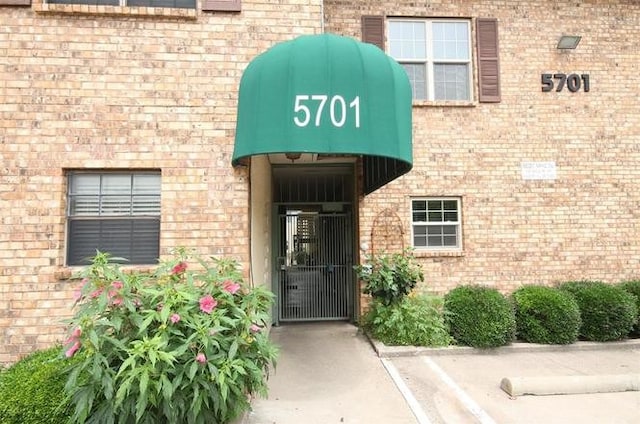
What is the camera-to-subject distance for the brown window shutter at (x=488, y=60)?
7.34m

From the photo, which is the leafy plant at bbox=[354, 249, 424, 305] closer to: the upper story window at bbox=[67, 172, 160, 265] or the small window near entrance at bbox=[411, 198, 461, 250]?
the small window near entrance at bbox=[411, 198, 461, 250]

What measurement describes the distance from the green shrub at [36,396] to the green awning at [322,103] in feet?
9.11

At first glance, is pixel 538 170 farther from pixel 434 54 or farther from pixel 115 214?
pixel 115 214

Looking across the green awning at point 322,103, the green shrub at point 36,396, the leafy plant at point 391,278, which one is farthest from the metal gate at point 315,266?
the green shrub at point 36,396

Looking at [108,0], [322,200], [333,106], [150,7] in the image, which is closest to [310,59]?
[333,106]

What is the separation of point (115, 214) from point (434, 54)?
21.8ft

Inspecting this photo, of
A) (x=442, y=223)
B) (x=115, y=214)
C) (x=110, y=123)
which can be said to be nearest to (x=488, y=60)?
(x=442, y=223)

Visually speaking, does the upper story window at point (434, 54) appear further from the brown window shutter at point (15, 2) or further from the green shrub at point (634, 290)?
the brown window shutter at point (15, 2)

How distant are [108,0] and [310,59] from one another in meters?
3.08

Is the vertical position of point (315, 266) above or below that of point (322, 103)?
below

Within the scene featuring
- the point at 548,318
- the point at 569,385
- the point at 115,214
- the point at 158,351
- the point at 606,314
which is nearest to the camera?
the point at 158,351

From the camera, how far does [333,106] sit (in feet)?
12.4

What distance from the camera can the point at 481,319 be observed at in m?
5.86

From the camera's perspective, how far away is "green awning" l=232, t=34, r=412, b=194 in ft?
12.3
